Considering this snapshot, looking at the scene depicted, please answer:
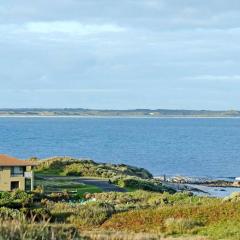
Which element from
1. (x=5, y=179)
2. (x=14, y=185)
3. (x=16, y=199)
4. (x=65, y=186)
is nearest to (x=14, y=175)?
(x=14, y=185)

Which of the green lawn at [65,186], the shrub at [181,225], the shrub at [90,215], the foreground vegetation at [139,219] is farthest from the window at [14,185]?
the shrub at [181,225]

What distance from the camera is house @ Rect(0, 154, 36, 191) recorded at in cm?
4147

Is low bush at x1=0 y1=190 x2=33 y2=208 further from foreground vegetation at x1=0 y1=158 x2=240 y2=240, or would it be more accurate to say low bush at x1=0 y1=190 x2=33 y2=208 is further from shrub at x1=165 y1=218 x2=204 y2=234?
shrub at x1=165 y1=218 x2=204 y2=234

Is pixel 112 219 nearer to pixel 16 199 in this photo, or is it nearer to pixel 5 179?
pixel 16 199

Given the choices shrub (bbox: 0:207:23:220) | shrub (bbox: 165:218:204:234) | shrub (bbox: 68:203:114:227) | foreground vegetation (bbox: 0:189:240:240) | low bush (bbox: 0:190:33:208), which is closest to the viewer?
shrub (bbox: 0:207:23:220)

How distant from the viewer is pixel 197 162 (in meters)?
114

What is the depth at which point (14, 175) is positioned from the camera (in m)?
42.3

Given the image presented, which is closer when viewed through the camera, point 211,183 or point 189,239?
point 189,239

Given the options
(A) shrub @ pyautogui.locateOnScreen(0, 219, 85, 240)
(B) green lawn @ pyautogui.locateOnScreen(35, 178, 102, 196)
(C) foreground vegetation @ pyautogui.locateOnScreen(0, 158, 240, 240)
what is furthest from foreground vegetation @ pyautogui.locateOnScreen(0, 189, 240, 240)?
(B) green lawn @ pyautogui.locateOnScreen(35, 178, 102, 196)

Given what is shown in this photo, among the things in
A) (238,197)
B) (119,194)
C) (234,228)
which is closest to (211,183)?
(119,194)

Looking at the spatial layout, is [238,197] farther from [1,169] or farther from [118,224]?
[1,169]

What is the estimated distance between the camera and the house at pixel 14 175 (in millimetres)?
41469

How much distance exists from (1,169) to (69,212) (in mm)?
13914

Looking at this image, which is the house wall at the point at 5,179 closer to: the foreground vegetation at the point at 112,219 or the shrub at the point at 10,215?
the foreground vegetation at the point at 112,219
